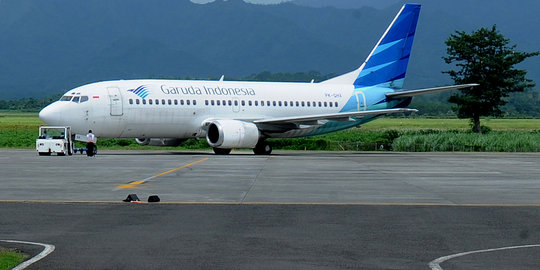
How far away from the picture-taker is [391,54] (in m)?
58.4

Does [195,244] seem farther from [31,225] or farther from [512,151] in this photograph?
[512,151]

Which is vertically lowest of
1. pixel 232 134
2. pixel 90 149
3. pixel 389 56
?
pixel 90 149

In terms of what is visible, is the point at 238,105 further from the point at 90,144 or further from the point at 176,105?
the point at 90,144

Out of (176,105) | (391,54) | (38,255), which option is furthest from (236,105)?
(38,255)

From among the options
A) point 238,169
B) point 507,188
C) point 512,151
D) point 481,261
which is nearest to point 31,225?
point 481,261

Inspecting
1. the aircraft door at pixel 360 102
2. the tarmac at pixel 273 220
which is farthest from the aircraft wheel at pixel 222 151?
the tarmac at pixel 273 220

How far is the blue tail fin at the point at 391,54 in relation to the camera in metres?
57.9

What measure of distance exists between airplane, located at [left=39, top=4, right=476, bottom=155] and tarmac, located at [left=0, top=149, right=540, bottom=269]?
15.5m

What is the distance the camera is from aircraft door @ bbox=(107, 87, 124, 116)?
46938mm

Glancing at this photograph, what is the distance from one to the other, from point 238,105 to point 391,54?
12279 mm

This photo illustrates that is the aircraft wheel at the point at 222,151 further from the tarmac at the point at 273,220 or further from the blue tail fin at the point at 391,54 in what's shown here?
the tarmac at the point at 273,220

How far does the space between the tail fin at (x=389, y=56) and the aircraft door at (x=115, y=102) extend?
1652 cm

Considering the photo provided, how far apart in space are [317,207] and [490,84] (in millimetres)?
57546

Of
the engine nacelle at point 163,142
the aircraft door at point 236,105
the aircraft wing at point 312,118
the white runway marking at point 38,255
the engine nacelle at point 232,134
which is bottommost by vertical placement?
the engine nacelle at point 163,142
